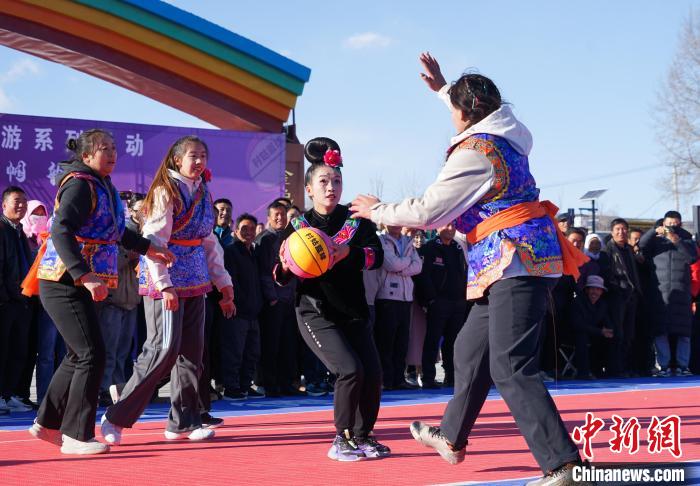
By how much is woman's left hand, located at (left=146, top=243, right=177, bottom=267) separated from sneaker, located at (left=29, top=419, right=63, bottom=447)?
144 centimetres

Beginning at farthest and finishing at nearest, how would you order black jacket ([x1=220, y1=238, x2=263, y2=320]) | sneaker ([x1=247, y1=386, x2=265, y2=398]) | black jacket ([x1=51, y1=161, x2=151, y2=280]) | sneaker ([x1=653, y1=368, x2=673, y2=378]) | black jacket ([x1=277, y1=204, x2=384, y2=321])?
sneaker ([x1=653, y1=368, x2=673, y2=378])
sneaker ([x1=247, y1=386, x2=265, y2=398])
black jacket ([x1=220, y1=238, x2=263, y2=320])
black jacket ([x1=277, y1=204, x2=384, y2=321])
black jacket ([x1=51, y1=161, x2=151, y2=280])

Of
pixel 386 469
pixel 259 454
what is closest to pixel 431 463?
pixel 386 469

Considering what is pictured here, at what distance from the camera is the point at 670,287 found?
15.2 meters

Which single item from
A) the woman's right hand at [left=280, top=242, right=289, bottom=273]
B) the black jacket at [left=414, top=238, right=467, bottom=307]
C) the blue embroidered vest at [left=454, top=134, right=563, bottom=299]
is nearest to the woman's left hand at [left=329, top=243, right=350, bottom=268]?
the woman's right hand at [left=280, top=242, right=289, bottom=273]

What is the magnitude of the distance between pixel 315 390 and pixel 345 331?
5.63m

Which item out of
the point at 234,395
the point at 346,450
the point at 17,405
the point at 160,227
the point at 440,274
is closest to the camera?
the point at 346,450

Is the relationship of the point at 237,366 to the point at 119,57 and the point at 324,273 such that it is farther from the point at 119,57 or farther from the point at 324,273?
the point at 119,57

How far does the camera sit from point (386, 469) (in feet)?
20.5

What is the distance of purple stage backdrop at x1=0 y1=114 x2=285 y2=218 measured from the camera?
43.2ft

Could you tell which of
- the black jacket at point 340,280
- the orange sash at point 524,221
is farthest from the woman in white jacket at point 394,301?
the orange sash at point 524,221

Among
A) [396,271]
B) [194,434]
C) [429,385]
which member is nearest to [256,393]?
[396,271]

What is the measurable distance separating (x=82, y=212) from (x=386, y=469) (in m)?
2.75

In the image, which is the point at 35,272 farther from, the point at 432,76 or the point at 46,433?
the point at 432,76

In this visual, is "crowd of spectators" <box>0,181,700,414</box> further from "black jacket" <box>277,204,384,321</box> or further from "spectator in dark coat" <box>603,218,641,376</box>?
"black jacket" <box>277,204,384,321</box>
